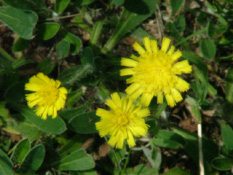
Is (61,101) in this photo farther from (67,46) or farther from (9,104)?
(9,104)

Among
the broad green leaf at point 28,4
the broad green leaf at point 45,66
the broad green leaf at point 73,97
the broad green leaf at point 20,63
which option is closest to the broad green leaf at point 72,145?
the broad green leaf at point 73,97

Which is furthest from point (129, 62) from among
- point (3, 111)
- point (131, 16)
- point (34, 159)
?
point (3, 111)

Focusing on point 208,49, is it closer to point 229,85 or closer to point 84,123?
point 229,85

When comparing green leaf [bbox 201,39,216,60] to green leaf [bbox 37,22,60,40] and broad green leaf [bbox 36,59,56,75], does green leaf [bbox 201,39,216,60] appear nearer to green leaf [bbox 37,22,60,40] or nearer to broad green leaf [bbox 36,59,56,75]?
green leaf [bbox 37,22,60,40]

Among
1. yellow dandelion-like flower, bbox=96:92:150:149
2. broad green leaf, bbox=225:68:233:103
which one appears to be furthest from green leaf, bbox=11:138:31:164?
broad green leaf, bbox=225:68:233:103

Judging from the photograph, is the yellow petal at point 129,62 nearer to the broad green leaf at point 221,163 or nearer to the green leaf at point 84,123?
the green leaf at point 84,123

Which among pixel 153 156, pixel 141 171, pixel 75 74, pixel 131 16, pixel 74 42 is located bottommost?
pixel 141 171

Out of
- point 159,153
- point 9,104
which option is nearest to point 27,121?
point 9,104
